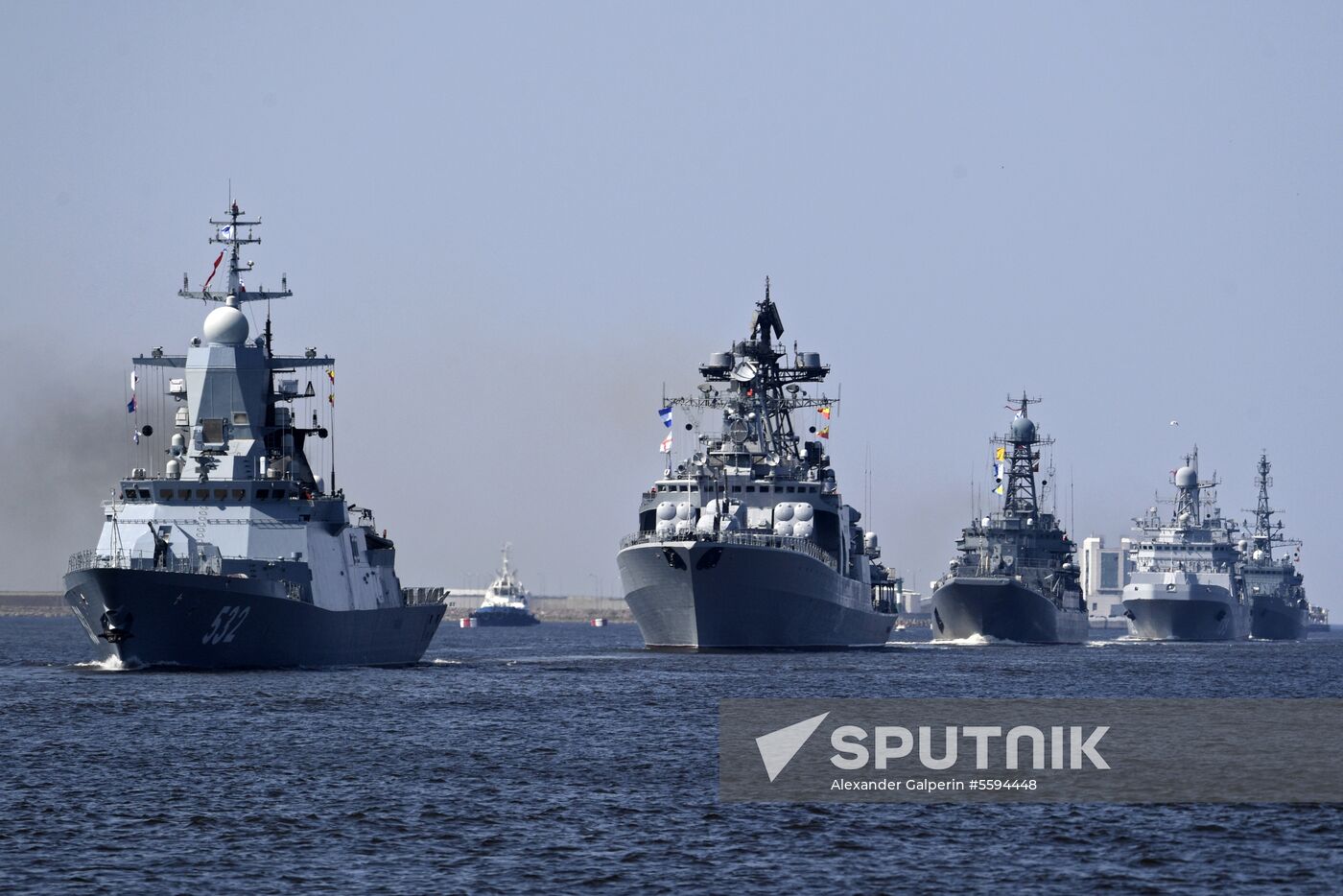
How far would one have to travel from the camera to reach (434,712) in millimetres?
43719

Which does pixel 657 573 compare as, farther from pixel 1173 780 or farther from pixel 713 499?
pixel 1173 780

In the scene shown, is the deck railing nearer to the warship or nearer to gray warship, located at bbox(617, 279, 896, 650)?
gray warship, located at bbox(617, 279, 896, 650)

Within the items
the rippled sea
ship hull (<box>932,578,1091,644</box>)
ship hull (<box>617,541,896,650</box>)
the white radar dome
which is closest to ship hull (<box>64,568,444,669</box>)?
→ the rippled sea

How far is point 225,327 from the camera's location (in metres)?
57.9

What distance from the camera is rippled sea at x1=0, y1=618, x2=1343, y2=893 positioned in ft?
76.1

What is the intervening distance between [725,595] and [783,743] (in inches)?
1362

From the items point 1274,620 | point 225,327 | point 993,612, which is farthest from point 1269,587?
point 225,327

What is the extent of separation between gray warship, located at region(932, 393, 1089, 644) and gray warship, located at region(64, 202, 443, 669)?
50.2 metres

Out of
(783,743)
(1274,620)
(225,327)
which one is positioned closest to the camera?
(783,743)

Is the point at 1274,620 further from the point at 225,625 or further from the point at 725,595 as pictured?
the point at 225,625

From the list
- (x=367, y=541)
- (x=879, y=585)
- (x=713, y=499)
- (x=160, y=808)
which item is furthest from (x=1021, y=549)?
(x=160, y=808)

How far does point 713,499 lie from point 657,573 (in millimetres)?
5772

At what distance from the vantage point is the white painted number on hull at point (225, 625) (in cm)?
5103

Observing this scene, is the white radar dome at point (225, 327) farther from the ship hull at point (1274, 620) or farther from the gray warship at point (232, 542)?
the ship hull at point (1274, 620)
